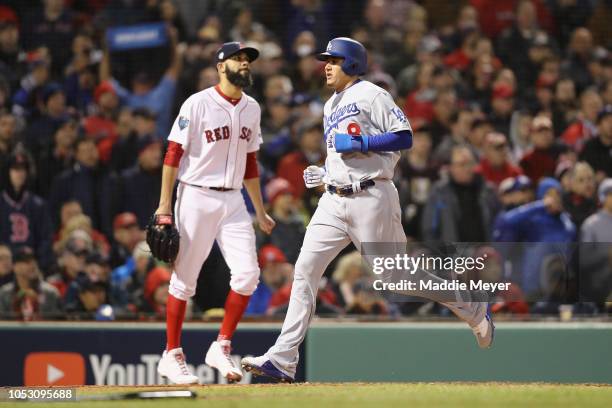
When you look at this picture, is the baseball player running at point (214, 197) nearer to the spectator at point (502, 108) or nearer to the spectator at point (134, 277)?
the spectator at point (134, 277)

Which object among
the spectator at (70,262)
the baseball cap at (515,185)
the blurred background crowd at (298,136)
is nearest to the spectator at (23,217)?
the blurred background crowd at (298,136)

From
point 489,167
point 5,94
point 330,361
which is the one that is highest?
point 5,94

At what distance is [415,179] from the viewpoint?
9.84 m

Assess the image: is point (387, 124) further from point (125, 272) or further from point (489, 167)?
point (489, 167)

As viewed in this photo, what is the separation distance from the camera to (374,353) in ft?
26.9

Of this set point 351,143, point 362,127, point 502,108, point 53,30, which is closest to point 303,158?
point 502,108

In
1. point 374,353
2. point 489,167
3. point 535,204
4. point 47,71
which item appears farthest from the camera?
point 47,71

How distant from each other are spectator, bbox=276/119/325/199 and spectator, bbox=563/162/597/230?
2.08 meters

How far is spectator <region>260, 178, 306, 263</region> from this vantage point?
9.04 metres

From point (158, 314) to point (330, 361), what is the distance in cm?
127

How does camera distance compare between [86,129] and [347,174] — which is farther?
[86,129]

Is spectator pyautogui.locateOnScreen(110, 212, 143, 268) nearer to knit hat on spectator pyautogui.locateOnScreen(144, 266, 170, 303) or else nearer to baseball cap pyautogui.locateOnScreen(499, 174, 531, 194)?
knit hat on spectator pyautogui.locateOnScreen(144, 266, 170, 303)

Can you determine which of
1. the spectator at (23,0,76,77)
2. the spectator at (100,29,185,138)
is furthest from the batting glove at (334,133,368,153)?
the spectator at (23,0,76,77)

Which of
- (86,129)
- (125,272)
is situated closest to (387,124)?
(125,272)
